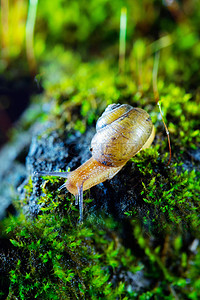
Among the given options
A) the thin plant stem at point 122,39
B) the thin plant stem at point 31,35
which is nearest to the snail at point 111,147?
the thin plant stem at point 122,39

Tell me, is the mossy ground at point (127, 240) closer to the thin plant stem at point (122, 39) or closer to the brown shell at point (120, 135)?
the brown shell at point (120, 135)

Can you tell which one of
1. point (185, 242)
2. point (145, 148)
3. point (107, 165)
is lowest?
point (185, 242)

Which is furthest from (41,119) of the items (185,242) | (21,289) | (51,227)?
(185,242)

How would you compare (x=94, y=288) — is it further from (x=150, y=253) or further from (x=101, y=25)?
(x=101, y=25)

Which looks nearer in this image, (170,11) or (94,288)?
(94,288)

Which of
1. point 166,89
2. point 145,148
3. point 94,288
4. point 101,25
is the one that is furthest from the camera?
point 101,25

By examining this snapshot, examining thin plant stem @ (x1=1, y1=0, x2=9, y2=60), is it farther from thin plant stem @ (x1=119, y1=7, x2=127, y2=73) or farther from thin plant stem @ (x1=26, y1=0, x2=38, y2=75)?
thin plant stem @ (x1=119, y1=7, x2=127, y2=73)

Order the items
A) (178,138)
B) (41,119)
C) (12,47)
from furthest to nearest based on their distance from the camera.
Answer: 1. (12,47)
2. (41,119)
3. (178,138)
